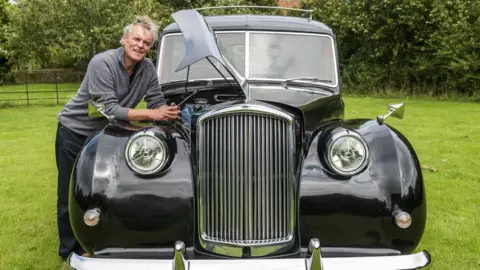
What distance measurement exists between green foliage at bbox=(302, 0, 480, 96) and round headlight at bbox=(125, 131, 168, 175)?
17.2 meters

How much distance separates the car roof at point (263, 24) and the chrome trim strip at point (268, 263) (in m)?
2.70

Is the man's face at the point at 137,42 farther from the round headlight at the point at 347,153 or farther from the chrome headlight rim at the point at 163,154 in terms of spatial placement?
the round headlight at the point at 347,153

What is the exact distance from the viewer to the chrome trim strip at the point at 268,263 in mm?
2443

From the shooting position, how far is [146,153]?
287cm

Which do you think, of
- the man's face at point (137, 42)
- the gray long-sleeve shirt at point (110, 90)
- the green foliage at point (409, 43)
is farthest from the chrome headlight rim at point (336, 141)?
the green foliage at point (409, 43)

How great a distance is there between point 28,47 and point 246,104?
89.5 ft

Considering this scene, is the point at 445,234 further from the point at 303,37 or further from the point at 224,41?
the point at 224,41

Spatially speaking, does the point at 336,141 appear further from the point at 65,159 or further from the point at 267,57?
the point at 65,159

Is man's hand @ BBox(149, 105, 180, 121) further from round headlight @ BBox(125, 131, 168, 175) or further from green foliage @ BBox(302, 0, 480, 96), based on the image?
green foliage @ BBox(302, 0, 480, 96)

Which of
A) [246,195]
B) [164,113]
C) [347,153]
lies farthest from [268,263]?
[164,113]

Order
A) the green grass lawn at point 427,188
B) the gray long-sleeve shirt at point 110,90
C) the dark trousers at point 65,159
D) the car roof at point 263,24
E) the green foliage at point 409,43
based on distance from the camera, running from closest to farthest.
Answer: the gray long-sleeve shirt at point 110,90 → the dark trousers at point 65,159 → the green grass lawn at point 427,188 → the car roof at point 263,24 → the green foliage at point 409,43

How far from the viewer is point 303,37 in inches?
184

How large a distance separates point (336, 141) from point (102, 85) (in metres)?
1.78

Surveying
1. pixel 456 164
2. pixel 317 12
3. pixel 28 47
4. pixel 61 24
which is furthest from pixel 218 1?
pixel 456 164
